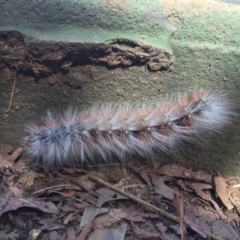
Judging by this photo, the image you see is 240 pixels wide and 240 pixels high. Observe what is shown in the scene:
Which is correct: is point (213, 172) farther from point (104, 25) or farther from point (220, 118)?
point (104, 25)

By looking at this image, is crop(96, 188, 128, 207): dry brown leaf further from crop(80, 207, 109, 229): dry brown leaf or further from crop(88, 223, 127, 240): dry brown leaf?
crop(88, 223, 127, 240): dry brown leaf

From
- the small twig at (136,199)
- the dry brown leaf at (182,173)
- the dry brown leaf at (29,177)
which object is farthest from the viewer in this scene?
the dry brown leaf at (182,173)

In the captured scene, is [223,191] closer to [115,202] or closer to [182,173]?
[182,173]

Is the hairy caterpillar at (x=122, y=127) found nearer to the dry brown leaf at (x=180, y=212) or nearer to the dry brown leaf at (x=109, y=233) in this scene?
the dry brown leaf at (x=180, y=212)

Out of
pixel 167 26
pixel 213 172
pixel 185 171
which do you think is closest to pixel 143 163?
pixel 185 171

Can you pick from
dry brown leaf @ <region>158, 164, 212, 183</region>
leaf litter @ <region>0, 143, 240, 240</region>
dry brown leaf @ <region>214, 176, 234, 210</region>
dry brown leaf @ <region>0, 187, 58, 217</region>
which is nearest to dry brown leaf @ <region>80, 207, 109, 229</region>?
leaf litter @ <region>0, 143, 240, 240</region>

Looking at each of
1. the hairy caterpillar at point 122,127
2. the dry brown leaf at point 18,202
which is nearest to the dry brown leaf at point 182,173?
the hairy caterpillar at point 122,127

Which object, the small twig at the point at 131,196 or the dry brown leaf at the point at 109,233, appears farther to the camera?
the small twig at the point at 131,196
